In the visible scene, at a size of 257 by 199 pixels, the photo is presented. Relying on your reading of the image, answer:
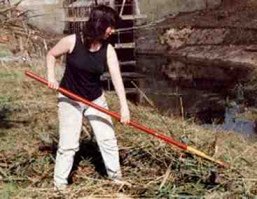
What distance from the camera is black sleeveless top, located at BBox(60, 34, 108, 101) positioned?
537 cm

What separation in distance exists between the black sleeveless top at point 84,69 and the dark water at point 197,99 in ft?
16.2

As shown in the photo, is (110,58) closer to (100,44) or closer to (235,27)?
(100,44)

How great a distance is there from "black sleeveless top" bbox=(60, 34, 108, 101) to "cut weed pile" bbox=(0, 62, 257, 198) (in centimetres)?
87

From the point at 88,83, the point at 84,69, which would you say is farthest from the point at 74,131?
the point at 84,69

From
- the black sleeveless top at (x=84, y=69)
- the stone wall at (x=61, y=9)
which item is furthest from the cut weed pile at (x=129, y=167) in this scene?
the stone wall at (x=61, y=9)

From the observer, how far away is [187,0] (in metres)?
20.7

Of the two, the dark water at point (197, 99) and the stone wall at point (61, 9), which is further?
the stone wall at point (61, 9)

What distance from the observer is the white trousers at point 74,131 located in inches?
220

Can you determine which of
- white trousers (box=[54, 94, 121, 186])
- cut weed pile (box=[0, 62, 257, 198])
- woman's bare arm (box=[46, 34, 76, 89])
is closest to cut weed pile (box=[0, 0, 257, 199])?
cut weed pile (box=[0, 62, 257, 198])

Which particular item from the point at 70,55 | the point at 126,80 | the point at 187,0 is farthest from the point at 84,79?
the point at 187,0

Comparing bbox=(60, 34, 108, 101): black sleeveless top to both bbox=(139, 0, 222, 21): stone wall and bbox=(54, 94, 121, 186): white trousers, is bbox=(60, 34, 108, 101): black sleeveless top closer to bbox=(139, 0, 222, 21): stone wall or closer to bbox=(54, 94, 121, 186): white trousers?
bbox=(54, 94, 121, 186): white trousers

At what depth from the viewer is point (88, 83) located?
Answer: 550 centimetres

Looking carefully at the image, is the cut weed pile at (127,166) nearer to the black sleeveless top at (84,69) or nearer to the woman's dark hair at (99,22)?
the black sleeveless top at (84,69)

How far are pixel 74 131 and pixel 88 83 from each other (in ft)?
1.44
